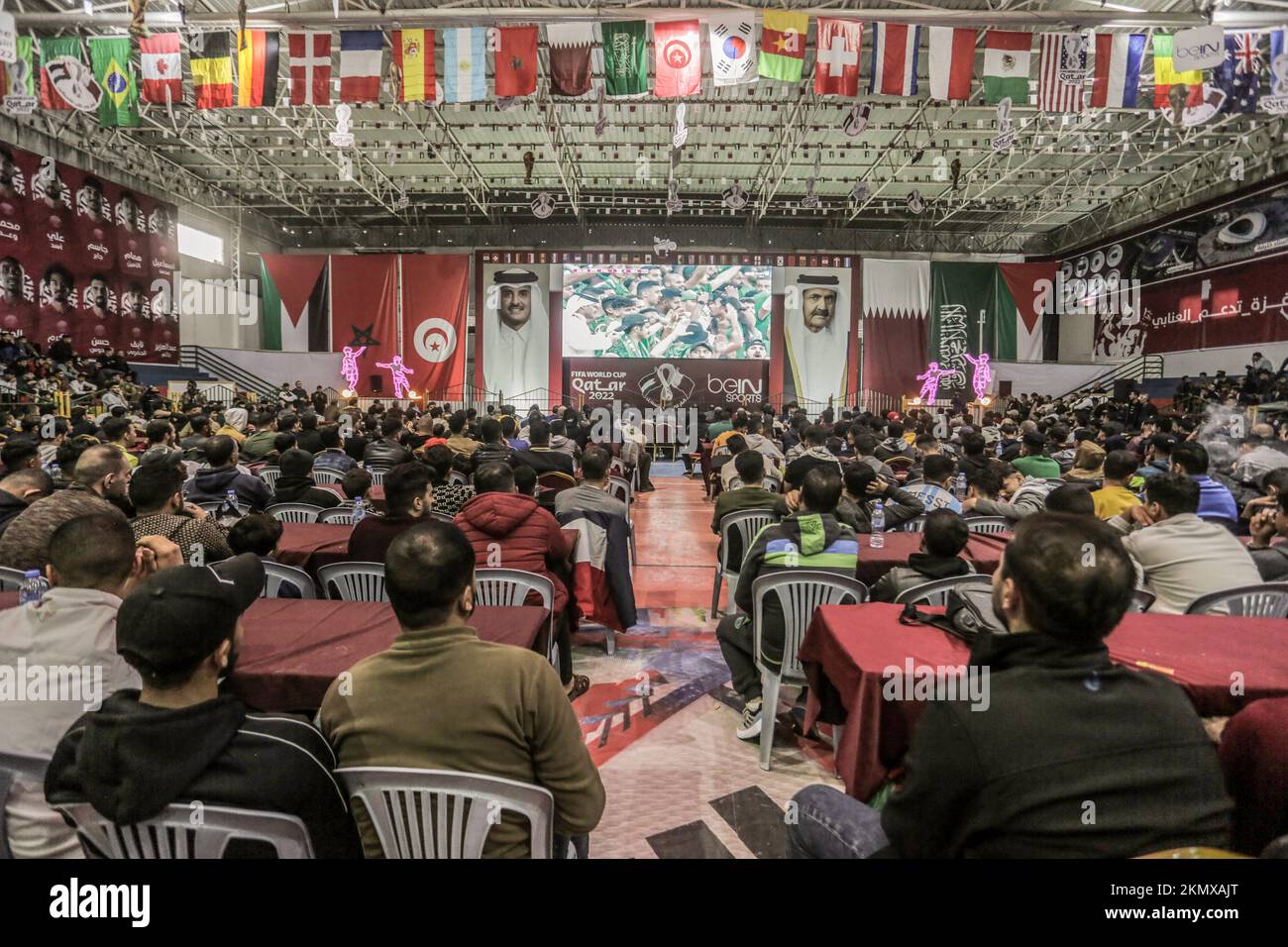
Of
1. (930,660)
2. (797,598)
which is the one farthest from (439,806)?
(797,598)

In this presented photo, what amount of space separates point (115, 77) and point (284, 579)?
8.10m

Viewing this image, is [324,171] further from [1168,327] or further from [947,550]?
[1168,327]

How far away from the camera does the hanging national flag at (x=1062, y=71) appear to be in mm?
6789

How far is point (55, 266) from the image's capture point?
464 inches

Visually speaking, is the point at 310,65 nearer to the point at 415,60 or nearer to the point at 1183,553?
the point at 415,60

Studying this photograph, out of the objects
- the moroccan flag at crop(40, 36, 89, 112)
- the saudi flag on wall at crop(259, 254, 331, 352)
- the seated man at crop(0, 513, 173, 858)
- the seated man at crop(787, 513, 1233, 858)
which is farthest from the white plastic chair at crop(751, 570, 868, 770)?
the saudi flag on wall at crop(259, 254, 331, 352)

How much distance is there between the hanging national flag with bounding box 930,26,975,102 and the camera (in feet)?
22.7

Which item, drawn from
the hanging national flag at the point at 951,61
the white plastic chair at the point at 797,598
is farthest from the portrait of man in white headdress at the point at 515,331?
the white plastic chair at the point at 797,598

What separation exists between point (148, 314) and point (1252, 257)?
21.7 m

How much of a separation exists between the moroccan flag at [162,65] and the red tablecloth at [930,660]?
29.0 ft

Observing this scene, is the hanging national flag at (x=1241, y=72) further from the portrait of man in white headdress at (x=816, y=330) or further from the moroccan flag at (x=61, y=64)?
the moroccan flag at (x=61, y=64)

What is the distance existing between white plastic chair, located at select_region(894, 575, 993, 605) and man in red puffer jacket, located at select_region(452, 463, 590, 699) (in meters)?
1.41

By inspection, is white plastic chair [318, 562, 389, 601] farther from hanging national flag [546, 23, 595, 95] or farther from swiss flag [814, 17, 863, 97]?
swiss flag [814, 17, 863, 97]
